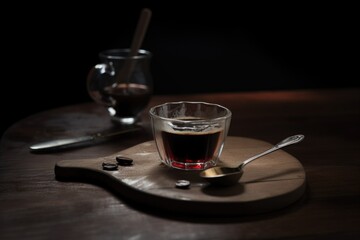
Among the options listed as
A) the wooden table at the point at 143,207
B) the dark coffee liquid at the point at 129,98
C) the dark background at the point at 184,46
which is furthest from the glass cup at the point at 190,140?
the dark background at the point at 184,46

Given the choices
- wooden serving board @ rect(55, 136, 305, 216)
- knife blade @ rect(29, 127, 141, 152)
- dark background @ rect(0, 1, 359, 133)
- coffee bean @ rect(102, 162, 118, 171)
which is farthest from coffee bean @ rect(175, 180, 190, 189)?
dark background @ rect(0, 1, 359, 133)

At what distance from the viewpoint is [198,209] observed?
892 mm

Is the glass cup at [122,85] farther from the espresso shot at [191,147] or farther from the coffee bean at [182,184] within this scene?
the coffee bean at [182,184]

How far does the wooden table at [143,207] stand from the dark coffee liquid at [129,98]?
0.04 metres

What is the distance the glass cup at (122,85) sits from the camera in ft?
4.73

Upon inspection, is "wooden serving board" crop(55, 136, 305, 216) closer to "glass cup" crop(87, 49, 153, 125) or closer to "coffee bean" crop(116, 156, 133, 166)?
"coffee bean" crop(116, 156, 133, 166)

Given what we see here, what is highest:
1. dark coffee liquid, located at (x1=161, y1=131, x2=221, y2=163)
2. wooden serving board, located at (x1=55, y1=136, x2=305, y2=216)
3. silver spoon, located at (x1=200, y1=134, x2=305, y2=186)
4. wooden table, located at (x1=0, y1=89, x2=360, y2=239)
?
dark coffee liquid, located at (x1=161, y1=131, x2=221, y2=163)

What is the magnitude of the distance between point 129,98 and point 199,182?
1.63 feet

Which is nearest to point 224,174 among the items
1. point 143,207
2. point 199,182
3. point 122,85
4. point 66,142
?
point 199,182

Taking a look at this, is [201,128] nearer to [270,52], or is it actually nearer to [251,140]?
[251,140]

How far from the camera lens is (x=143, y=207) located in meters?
0.93

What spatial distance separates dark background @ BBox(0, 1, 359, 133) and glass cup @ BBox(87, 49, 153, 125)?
0.68m

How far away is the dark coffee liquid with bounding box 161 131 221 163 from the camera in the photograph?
105 centimetres

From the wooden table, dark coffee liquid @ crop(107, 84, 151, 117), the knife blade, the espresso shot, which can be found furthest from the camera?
dark coffee liquid @ crop(107, 84, 151, 117)
